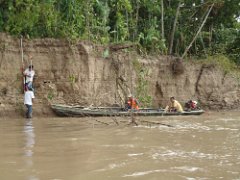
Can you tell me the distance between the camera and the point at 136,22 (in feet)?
68.4

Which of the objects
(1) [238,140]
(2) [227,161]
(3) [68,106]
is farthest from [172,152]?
(3) [68,106]

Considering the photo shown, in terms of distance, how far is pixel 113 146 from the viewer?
852 centimetres

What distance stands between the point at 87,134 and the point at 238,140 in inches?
136

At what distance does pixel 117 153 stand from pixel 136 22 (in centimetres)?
1383

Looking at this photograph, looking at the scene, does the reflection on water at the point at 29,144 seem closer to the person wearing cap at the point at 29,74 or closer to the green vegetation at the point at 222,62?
the person wearing cap at the point at 29,74

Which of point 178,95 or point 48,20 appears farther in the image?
point 178,95

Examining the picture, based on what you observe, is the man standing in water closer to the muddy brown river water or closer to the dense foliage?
the dense foliage

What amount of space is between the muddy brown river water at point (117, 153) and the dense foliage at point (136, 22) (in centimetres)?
595

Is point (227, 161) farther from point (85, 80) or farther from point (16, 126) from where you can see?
point (85, 80)

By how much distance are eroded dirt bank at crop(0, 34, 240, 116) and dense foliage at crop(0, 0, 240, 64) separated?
0.67 metres

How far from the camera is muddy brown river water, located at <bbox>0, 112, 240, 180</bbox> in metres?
6.17

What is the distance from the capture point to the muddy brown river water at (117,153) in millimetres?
6168

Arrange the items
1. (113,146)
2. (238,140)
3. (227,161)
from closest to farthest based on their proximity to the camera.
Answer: (227,161) → (113,146) → (238,140)

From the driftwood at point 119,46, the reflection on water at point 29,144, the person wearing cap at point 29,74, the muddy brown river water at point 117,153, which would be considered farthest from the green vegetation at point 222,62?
the reflection on water at point 29,144
